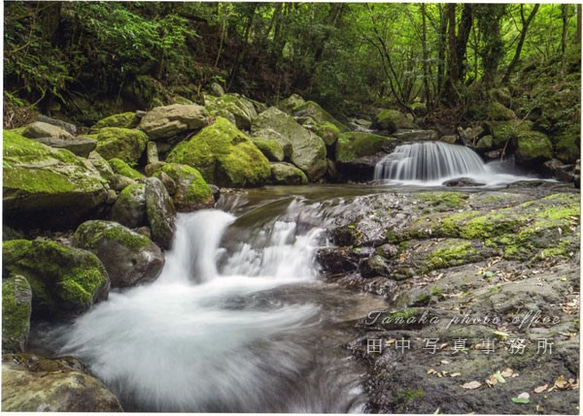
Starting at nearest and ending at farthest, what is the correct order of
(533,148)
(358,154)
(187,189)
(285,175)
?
1. (187,189)
2. (285,175)
3. (533,148)
4. (358,154)

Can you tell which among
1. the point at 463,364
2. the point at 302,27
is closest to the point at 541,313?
the point at 463,364

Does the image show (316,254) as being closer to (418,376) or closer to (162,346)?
(162,346)

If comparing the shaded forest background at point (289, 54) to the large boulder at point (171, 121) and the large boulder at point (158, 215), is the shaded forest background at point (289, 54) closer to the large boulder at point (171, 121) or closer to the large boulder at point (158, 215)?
the large boulder at point (171, 121)

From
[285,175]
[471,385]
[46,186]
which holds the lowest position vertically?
[471,385]

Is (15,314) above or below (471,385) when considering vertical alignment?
above

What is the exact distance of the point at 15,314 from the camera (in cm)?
279

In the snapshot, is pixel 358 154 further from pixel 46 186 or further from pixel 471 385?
pixel 471 385

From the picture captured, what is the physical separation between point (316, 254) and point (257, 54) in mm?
10105

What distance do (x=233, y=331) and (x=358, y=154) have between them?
7.81 m

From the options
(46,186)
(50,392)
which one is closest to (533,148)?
(46,186)

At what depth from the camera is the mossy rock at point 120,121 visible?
7.75 metres

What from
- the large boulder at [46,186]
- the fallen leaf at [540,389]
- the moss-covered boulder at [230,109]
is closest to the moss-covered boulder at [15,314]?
the large boulder at [46,186]

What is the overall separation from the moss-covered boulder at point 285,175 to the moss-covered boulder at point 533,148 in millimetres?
5912

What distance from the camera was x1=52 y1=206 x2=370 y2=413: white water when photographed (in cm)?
266
